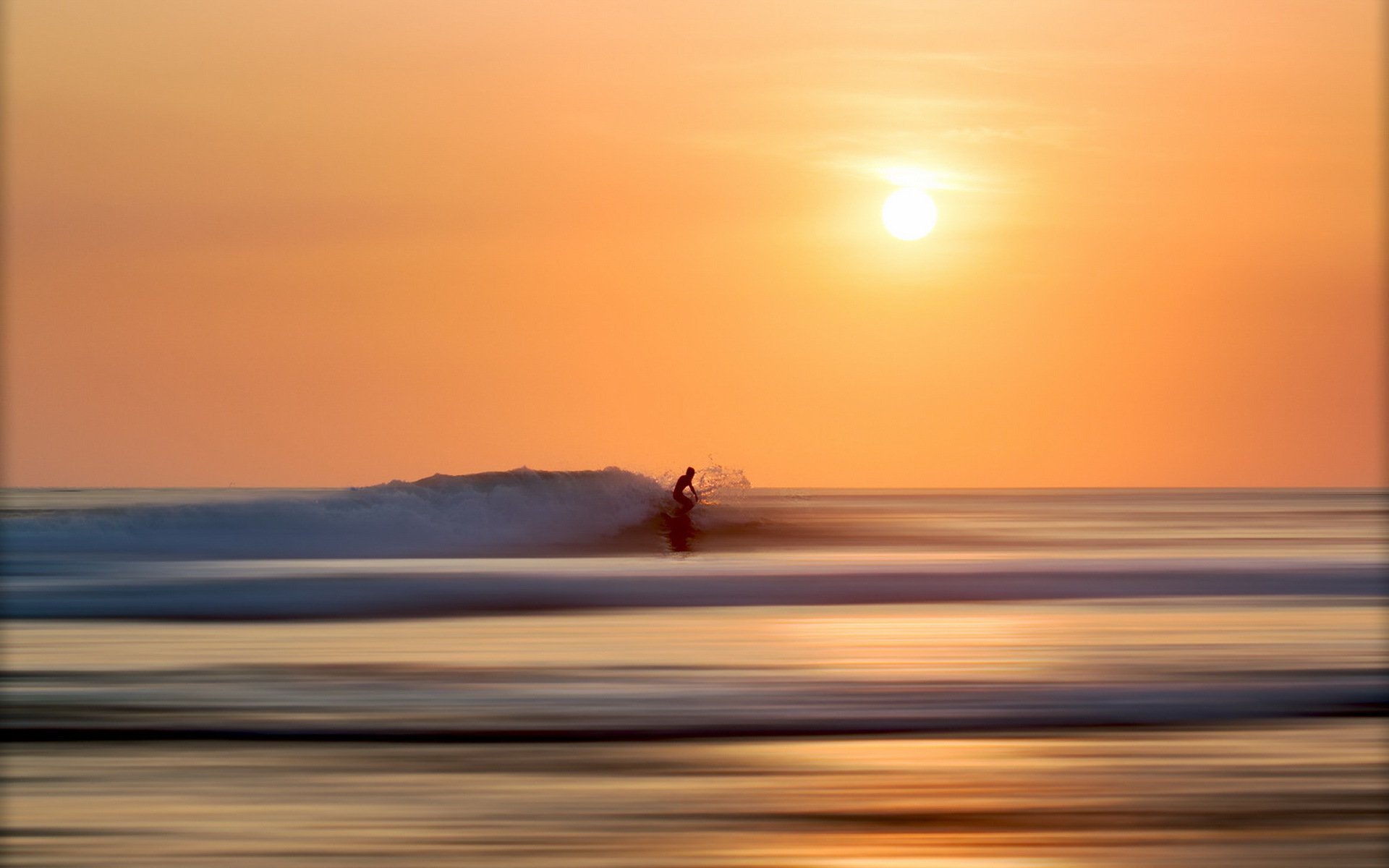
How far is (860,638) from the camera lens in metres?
13.8

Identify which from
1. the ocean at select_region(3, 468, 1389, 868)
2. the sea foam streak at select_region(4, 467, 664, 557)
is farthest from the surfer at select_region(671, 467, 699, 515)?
the ocean at select_region(3, 468, 1389, 868)

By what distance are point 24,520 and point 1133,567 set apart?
27.6 metres

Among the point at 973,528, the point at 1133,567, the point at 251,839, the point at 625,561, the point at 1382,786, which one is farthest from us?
the point at 973,528

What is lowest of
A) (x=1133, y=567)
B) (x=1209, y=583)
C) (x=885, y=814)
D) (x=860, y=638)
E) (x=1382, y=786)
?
(x=885, y=814)

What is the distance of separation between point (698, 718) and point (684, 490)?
2955cm

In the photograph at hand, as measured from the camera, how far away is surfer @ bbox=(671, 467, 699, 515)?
37656mm

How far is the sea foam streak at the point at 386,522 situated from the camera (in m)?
30.3

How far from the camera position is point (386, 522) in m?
34.3

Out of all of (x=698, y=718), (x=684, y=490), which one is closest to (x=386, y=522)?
(x=684, y=490)

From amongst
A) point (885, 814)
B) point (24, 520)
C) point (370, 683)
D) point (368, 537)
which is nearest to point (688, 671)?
point (370, 683)

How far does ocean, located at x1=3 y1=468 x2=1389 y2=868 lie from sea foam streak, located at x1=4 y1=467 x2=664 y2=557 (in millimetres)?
7903

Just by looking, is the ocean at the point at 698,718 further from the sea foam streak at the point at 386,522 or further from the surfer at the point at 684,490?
the surfer at the point at 684,490

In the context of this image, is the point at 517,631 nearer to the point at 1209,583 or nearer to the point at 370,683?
the point at 370,683

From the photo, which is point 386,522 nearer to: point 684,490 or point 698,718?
point 684,490
